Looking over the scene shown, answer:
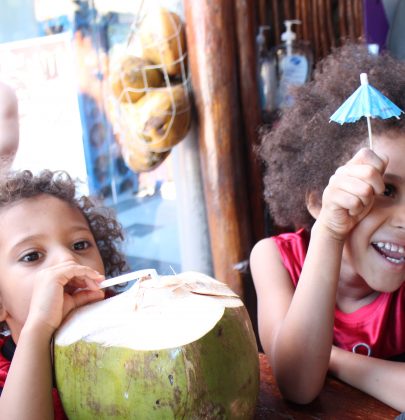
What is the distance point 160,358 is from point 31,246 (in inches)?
12.9

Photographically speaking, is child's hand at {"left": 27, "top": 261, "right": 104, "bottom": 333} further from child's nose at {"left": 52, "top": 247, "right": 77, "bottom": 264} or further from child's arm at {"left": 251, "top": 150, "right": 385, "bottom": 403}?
child's arm at {"left": 251, "top": 150, "right": 385, "bottom": 403}

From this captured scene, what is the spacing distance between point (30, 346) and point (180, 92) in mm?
1090

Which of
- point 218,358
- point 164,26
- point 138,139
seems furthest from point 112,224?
point 164,26

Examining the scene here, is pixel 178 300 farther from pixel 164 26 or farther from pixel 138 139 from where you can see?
pixel 164 26

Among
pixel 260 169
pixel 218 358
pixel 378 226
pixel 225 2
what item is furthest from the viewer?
pixel 260 169

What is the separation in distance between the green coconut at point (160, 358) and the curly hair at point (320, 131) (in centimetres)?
43

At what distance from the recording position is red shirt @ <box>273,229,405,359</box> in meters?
1.03

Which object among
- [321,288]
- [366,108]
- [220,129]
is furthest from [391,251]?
[220,129]

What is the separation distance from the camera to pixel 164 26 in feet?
5.38

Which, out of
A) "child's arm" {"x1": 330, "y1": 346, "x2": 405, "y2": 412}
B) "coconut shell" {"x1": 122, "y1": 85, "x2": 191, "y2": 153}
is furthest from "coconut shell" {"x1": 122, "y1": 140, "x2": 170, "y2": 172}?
"child's arm" {"x1": 330, "y1": 346, "x2": 405, "y2": 412}

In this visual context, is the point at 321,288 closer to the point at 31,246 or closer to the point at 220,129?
the point at 31,246

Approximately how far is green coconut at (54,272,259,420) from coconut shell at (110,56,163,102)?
3.37 ft

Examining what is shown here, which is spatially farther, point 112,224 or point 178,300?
point 112,224

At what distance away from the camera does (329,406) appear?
0.79 meters
